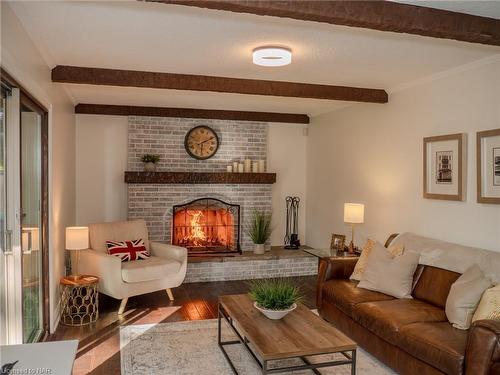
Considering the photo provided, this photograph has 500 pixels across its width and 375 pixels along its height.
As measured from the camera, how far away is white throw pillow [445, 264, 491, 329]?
112 inches

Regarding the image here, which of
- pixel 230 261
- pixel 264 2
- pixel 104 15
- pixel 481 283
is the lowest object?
pixel 230 261

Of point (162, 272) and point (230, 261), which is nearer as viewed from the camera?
point (162, 272)

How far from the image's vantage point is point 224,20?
267 centimetres

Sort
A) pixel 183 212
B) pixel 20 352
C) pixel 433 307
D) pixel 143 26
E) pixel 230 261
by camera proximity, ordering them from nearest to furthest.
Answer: pixel 20 352 → pixel 143 26 → pixel 433 307 → pixel 230 261 → pixel 183 212

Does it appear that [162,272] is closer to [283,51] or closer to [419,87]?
[283,51]

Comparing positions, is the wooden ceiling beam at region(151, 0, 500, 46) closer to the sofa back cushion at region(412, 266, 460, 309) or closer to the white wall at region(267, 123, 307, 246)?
the sofa back cushion at region(412, 266, 460, 309)

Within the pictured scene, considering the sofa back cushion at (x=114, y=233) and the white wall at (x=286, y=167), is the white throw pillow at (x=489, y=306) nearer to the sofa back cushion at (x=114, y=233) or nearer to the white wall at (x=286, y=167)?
the sofa back cushion at (x=114, y=233)

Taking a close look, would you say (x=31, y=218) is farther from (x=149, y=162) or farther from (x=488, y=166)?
(x=488, y=166)

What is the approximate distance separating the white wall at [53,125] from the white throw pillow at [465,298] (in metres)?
3.13

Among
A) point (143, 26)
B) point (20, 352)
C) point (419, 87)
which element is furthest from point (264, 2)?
point (419, 87)

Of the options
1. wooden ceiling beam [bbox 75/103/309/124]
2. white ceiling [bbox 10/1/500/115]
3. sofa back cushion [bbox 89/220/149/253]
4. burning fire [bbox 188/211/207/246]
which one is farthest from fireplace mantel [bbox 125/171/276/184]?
white ceiling [bbox 10/1/500/115]

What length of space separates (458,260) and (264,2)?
253 centimetres

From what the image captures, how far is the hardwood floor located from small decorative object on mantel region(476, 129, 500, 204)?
6.79 feet

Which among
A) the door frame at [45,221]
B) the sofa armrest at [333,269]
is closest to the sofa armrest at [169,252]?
the door frame at [45,221]
